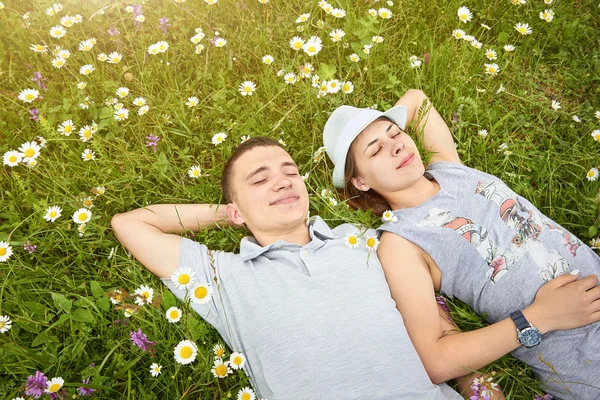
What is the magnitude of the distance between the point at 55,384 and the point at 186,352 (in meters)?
0.60

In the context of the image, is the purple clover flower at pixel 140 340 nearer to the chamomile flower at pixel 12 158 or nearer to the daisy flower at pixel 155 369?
the daisy flower at pixel 155 369

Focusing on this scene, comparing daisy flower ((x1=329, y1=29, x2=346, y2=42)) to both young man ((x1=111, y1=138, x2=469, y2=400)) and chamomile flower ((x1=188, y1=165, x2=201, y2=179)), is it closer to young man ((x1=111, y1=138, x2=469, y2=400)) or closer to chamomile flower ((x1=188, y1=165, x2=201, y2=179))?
young man ((x1=111, y1=138, x2=469, y2=400))

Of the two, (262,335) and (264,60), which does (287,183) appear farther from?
(264,60)

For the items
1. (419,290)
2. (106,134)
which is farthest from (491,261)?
(106,134)

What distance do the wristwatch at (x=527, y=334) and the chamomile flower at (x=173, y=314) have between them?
5.66 ft

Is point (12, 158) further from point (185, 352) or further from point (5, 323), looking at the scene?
point (185, 352)

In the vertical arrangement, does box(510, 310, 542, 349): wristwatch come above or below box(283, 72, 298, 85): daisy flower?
below

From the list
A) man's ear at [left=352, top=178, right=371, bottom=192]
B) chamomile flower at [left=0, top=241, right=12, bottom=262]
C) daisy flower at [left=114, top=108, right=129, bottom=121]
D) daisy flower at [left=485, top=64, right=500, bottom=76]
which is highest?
daisy flower at [left=485, top=64, right=500, bottom=76]

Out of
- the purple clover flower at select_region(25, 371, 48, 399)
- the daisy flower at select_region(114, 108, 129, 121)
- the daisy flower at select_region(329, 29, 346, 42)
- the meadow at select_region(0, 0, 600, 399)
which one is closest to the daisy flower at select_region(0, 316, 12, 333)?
the meadow at select_region(0, 0, 600, 399)

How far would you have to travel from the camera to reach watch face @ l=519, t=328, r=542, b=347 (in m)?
2.26

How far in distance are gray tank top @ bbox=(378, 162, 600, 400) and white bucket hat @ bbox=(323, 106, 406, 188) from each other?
0.48 meters

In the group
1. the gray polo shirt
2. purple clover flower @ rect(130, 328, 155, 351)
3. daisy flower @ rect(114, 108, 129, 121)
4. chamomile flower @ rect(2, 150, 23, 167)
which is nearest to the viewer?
the gray polo shirt

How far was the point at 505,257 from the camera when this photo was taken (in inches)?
96.1

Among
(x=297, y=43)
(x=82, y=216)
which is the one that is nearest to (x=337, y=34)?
(x=297, y=43)
